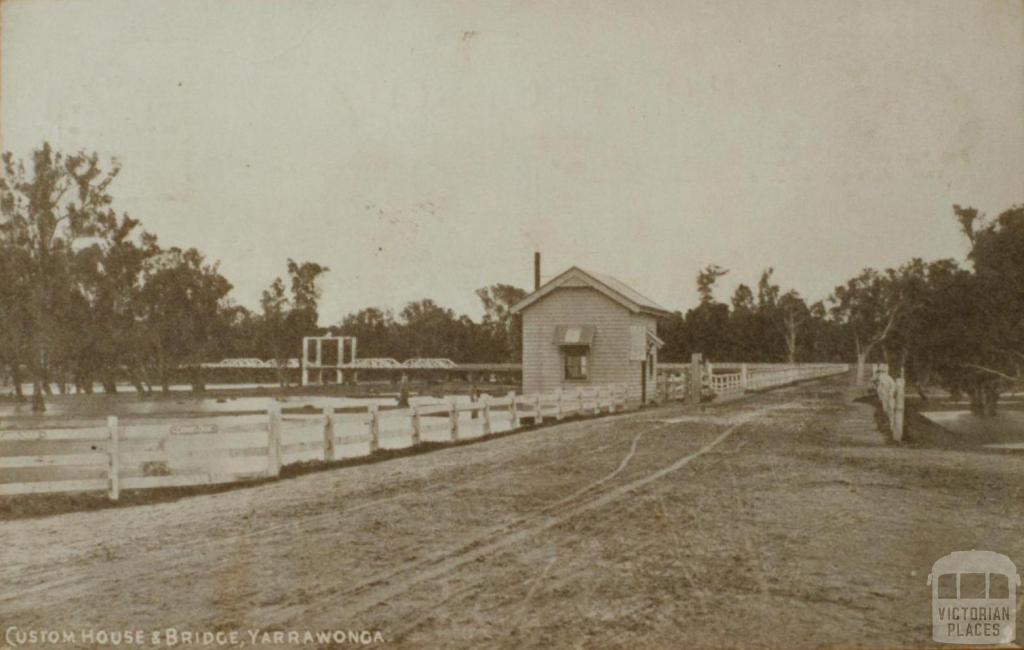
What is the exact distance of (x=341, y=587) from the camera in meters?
6.45

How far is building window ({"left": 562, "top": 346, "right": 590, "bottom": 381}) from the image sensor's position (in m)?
33.1

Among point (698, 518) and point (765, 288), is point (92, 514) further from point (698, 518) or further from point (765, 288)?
point (765, 288)

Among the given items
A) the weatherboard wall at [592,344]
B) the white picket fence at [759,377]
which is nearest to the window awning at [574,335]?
the weatherboard wall at [592,344]

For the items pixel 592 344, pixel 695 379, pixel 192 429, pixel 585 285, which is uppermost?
pixel 585 285

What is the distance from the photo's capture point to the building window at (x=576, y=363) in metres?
33.1

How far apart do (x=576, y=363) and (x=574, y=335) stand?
153 cm

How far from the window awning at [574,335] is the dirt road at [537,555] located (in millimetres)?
18687

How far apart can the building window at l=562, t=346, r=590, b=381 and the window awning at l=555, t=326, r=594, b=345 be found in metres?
0.68

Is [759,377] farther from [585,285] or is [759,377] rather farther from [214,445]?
[214,445]

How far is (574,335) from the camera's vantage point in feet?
106

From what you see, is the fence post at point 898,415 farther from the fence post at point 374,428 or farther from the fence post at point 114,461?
the fence post at point 114,461

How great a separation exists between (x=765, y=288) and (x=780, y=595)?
82550 mm

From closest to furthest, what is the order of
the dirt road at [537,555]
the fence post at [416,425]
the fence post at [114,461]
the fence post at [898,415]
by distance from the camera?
the dirt road at [537,555], the fence post at [114,461], the fence post at [416,425], the fence post at [898,415]

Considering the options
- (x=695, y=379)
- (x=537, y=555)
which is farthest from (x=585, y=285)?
(x=537, y=555)
